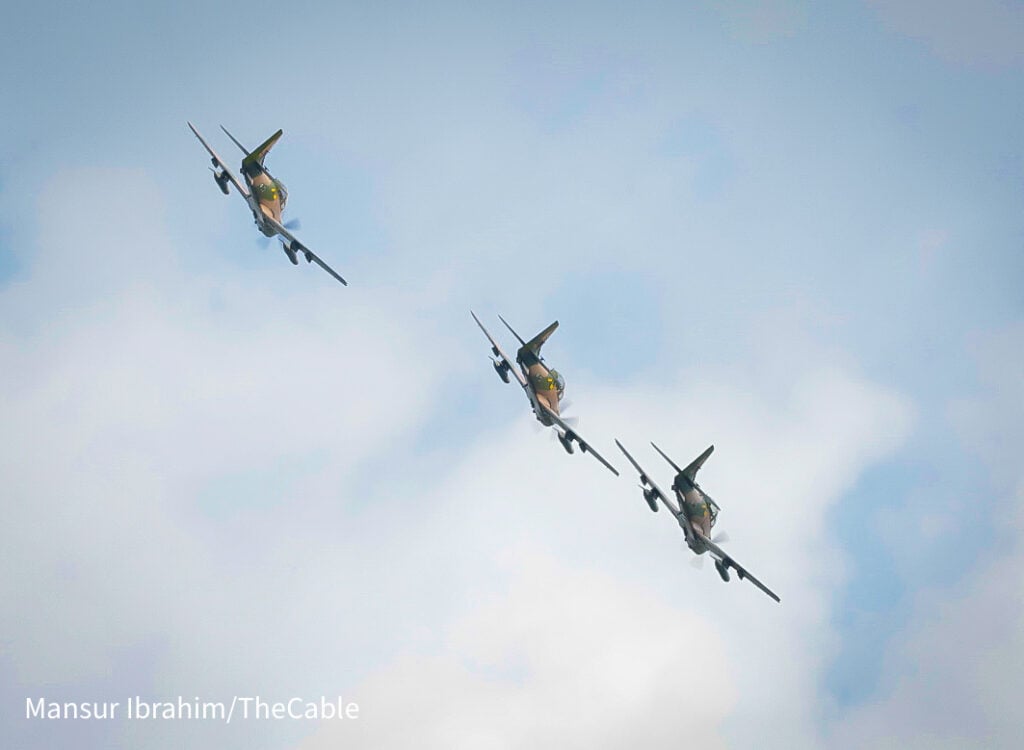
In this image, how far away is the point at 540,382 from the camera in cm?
14025

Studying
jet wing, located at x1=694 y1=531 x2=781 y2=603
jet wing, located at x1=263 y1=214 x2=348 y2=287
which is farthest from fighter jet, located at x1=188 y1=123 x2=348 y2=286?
jet wing, located at x1=694 y1=531 x2=781 y2=603

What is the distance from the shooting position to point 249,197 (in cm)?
13575

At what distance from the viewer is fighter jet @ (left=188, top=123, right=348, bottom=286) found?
134 meters

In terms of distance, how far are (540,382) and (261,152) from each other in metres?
34.5

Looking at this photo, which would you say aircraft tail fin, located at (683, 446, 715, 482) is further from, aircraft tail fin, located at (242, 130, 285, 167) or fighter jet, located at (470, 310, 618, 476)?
aircraft tail fin, located at (242, 130, 285, 167)

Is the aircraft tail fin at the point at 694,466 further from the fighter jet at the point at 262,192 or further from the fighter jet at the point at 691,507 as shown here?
the fighter jet at the point at 262,192

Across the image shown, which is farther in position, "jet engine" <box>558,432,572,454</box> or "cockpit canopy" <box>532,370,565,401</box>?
"cockpit canopy" <box>532,370,565,401</box>

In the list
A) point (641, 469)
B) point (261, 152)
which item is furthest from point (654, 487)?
point (261, 152)

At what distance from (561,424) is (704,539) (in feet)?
58.6

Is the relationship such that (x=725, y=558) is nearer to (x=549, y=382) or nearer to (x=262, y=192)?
(x=549, y=382)

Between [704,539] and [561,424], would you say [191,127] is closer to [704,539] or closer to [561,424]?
[561,424]

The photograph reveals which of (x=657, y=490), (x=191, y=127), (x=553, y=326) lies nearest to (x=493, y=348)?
(x=553, y=326)

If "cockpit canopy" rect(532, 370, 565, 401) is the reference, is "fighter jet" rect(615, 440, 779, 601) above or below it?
below

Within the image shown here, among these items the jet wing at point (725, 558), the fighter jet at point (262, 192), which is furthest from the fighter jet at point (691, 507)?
the fighter jet at point (262, 192)
